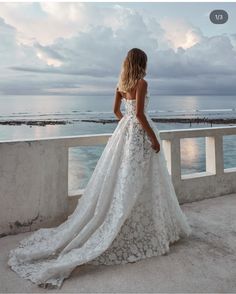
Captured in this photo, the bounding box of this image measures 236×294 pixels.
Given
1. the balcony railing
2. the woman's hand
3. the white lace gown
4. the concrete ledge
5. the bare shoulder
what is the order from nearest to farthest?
the concrete ledge
the white lace gown
the bare shoulder
the woman's hand
the balcony railing

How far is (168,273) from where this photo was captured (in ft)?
7.37

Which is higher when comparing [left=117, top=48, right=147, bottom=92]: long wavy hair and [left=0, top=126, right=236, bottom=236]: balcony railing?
[left=117, top=48, right=147, bottom=92]: long wavy hair

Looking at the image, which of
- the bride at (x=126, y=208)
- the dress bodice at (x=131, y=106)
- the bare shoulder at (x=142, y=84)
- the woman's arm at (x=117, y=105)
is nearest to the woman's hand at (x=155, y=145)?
the bride at (x=126, y=208)

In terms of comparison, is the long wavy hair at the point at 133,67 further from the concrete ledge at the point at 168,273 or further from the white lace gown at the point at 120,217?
the concrete ledge at the point at 168,273

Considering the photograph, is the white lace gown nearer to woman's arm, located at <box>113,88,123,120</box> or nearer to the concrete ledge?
the concrete ledge

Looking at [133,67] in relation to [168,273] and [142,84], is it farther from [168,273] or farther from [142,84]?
[168,273]

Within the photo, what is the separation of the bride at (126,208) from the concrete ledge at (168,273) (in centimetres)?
10

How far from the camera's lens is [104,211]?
261 centimetres

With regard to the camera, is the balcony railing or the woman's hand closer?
the woman's hand

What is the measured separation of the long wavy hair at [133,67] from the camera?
2.61 m

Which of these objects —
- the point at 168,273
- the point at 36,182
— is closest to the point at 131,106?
the point at 36,182

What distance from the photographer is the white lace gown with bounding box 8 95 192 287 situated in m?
2.42

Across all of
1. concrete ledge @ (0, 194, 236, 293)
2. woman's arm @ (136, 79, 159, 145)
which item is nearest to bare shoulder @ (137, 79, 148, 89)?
woman's arm @ (136, 79, 159, 145)

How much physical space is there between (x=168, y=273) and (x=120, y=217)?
1.77 feet
